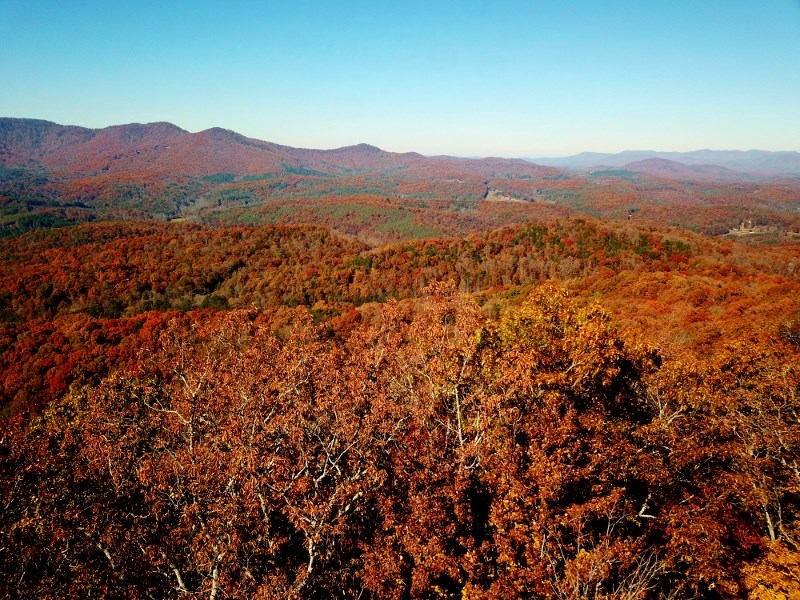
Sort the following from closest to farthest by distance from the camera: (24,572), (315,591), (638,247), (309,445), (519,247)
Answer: (24,572) → (315,591) → (309,445) → (638,247) → (519,247)

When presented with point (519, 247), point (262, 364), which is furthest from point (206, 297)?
point (262, 364)

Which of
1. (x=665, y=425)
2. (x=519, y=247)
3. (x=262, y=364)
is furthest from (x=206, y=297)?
(x=665, y=425)

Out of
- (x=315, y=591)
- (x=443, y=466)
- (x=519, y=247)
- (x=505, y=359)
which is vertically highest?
(x=505, y=359)

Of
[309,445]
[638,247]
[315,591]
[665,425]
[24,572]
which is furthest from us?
[638,247]

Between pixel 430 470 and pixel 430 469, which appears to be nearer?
pixel 430 470

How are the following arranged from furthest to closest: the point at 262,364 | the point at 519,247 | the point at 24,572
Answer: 1. the point at 519,247
2. the point at 262,364
3. the point at 24,572

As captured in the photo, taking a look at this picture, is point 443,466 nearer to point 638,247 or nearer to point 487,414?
point 487,414

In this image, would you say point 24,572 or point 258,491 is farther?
point 258,491

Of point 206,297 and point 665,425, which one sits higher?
point 665,425

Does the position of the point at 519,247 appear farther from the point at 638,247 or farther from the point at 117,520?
the point at 117,520
